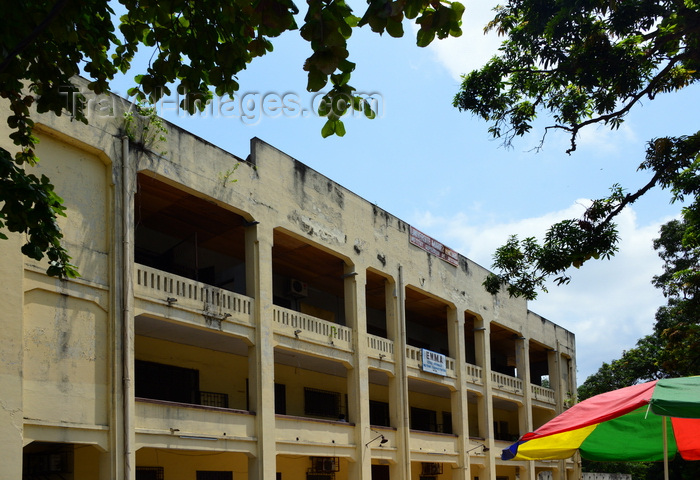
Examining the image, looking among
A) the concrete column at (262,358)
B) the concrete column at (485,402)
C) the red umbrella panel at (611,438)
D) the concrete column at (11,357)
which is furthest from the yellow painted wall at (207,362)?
the red umbrella panel at (611,438)

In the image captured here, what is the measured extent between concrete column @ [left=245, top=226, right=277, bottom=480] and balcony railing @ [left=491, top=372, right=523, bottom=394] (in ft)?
38.1

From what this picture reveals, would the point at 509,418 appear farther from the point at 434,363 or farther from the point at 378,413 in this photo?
the point at 434,363

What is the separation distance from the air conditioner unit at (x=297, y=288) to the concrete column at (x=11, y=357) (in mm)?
9236

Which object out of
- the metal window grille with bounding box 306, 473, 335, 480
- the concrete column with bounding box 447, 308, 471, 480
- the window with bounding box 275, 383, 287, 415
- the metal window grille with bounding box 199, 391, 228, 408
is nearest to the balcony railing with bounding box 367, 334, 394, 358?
the window with bounding box 275, 383, 287, 415


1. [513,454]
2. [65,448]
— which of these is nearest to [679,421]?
[513,454]

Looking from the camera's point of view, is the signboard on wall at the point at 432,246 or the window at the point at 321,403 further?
the signboard on wall at the point at 432,246

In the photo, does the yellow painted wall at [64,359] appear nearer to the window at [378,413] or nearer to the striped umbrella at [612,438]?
the striped umbrella at [612,438]

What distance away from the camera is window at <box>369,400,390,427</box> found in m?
24.4

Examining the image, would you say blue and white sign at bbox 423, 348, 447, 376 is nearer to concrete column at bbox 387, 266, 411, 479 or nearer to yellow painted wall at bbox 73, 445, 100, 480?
concrete column at bbox 387, 266, 411, 479

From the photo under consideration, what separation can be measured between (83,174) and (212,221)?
451 cm

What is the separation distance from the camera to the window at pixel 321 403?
2153 centimetres

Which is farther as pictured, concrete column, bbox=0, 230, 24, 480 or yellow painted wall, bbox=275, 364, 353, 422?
yellow painted wall, bbox=275, 364, 353, 422

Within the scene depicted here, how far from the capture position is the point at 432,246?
A: 2398 centimetres

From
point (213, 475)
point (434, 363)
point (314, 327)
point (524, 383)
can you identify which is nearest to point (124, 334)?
point (213, 475)
